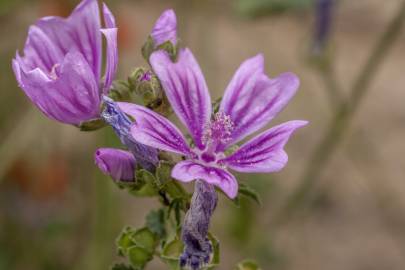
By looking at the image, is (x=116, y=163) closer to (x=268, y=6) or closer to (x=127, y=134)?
(x=127, y=134)

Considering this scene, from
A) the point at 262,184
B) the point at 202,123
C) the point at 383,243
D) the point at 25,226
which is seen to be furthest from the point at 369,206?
the point at 202,123

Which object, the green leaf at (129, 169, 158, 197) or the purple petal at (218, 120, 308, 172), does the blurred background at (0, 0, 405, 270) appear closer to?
the green leaf at (129, 169, 158, 197)

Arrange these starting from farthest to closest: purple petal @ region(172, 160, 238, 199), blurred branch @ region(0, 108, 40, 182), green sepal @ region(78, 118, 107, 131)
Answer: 1. blurred branch @ region(0, 108, 40, 182)
2. green sepal @ region(78, 118, 107, 131)
3. purple petal @ region(172, 160, 238, 199)

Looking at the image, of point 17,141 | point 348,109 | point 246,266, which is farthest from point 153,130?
point 17,141

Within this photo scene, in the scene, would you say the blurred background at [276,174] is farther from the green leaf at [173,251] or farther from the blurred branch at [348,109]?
the green leaf at [173,251]

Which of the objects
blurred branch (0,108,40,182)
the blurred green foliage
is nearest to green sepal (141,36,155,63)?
the blurred green foliage

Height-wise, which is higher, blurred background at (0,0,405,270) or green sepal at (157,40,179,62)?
blurred background at (0,0,405,270)
